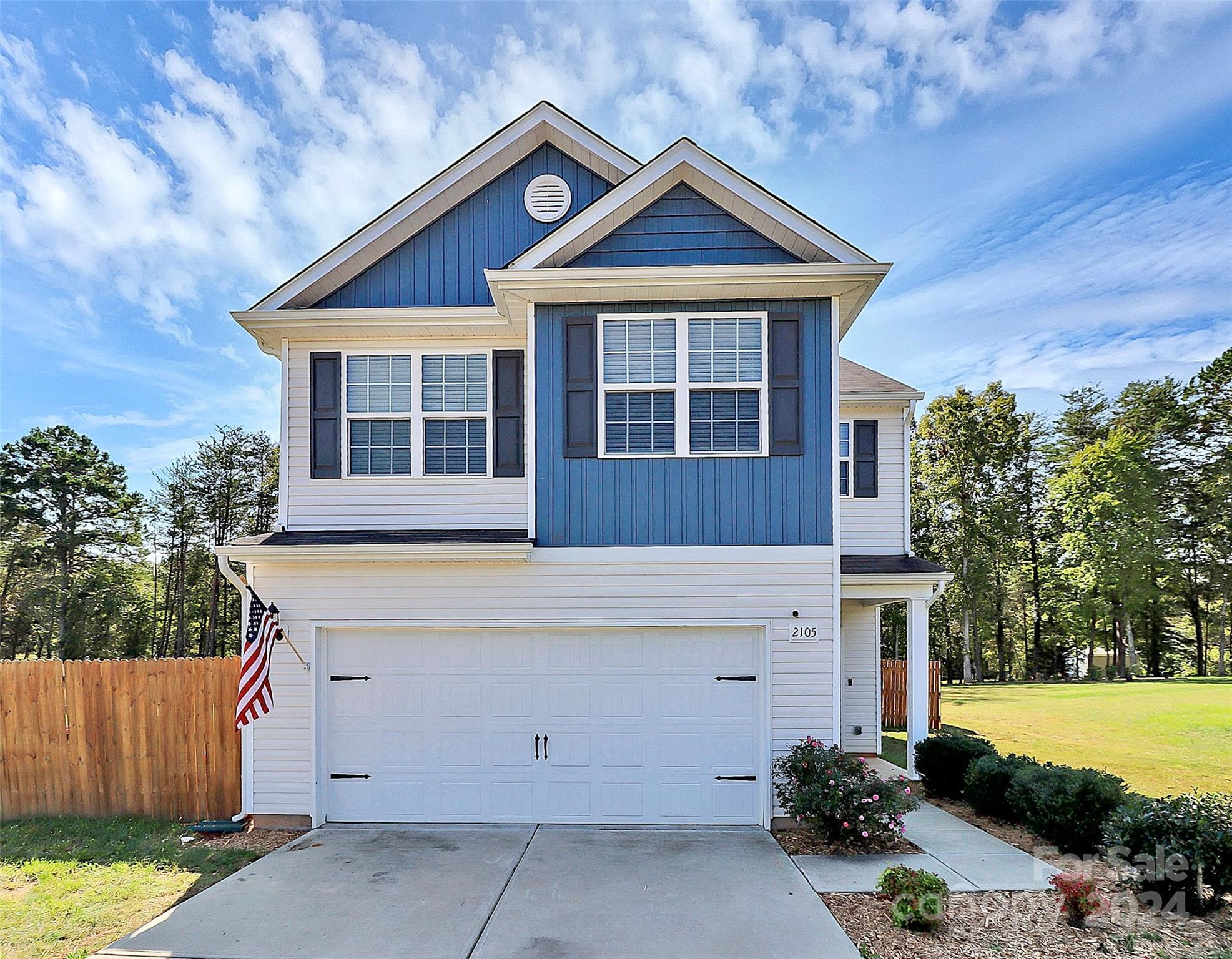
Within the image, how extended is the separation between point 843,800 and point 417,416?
20.2 feet

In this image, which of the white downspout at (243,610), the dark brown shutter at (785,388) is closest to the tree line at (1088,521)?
the dark brown shutter at (785,388)

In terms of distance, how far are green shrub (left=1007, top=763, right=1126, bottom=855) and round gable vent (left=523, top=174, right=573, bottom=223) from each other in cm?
829

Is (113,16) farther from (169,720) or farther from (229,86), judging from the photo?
(169,720)

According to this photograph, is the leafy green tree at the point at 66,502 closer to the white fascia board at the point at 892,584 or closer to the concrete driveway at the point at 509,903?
the concrete driveway at the point at 509,903

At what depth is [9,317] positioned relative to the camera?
16.9m

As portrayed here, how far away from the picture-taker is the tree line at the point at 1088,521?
26719 mm

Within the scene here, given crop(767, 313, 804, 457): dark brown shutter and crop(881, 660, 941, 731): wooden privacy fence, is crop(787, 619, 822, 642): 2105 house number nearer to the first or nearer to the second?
→ crop(767, 313, 804, 457): dark brown shutter

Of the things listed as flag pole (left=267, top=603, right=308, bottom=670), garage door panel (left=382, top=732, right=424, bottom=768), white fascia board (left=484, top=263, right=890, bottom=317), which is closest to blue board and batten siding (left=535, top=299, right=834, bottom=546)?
white fascia board (left=484, top=263, right=890, bottom=317)

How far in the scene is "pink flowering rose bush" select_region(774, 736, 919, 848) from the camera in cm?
647

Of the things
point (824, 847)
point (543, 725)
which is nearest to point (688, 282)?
point (543, 725)

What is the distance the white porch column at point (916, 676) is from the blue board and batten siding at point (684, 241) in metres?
5.56

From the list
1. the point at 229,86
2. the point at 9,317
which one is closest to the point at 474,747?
the point at 229,86

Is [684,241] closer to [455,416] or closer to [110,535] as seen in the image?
[455,416]

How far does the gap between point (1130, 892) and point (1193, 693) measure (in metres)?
18.5
